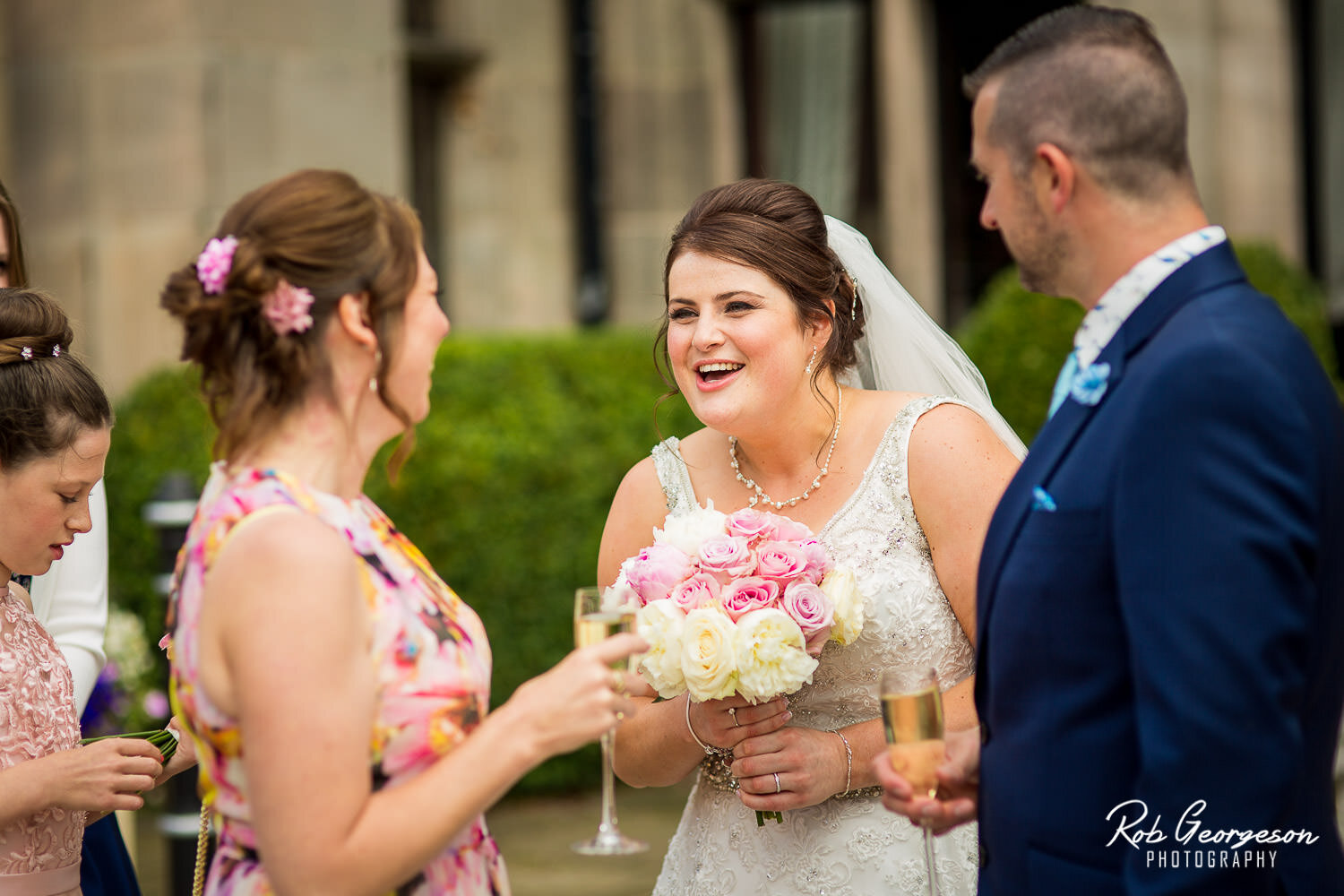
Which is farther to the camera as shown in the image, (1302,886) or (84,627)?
(84,627)

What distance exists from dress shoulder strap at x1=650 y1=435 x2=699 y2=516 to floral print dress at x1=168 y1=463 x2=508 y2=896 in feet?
4.57

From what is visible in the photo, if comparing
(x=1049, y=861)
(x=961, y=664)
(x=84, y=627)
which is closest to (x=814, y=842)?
(x=961, y=664)

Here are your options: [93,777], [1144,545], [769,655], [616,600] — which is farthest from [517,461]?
[1144,545]

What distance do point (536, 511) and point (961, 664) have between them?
15.2ft

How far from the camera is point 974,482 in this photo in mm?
3369

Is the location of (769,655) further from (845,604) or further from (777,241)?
(777,241)

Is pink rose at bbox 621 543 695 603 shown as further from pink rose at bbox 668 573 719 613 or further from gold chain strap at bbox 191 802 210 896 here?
gold chain strap at bbox 191 802 210 896

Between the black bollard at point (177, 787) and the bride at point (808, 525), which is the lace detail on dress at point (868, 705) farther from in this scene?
the black bollard at point (177, 787)

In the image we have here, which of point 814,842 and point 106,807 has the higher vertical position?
point 106,807

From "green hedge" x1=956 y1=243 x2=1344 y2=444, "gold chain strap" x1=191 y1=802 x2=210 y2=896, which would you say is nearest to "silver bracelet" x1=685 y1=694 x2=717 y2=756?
"gold chain strap" x1=191 y1=802 x2=210 y2=896

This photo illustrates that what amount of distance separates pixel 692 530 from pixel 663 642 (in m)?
0.32

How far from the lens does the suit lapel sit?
219 centimetres

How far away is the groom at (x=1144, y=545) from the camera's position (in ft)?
6.55

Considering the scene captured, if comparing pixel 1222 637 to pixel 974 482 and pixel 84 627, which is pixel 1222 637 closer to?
pixel 974 482
